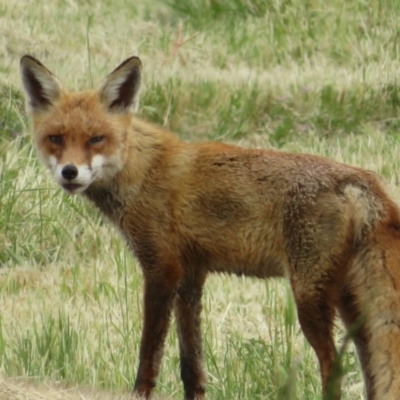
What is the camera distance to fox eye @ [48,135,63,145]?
4871 millimetres

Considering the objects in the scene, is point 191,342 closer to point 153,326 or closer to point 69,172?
point 153,326

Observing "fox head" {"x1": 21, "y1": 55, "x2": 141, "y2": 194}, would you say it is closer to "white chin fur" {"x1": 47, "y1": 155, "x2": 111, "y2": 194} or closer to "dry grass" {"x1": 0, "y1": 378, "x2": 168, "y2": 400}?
"white chin fur" {"x1": 47, "y1": 155, "x2": 111, "y2": 194}

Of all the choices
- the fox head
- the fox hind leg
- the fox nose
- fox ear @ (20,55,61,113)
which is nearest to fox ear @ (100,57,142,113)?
the fox head

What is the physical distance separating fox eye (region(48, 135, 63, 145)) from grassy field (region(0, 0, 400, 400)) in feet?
2.78

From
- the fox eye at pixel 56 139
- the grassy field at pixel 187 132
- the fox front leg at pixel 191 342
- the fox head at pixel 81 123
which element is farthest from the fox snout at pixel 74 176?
the grassy field at pixel 187 132

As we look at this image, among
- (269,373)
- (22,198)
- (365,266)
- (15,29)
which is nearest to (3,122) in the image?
(22,198)

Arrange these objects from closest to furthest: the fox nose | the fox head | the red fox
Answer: the red fox → the fox nose → the fox head

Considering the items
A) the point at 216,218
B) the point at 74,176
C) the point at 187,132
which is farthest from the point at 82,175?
the point at 187,132

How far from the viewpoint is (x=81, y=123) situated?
16.1 ft

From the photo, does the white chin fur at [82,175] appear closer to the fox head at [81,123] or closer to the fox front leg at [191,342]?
the fox head at [81,123]

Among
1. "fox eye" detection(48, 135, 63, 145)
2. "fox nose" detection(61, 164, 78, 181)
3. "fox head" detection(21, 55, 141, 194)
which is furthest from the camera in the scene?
"fox eye" detection(48, 135, 63, 145)

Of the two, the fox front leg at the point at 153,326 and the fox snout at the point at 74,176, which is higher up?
the fox snout at the point at 74,176

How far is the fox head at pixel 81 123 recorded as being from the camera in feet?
15.6

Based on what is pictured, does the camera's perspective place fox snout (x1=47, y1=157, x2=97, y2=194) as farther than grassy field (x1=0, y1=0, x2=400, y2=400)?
No
